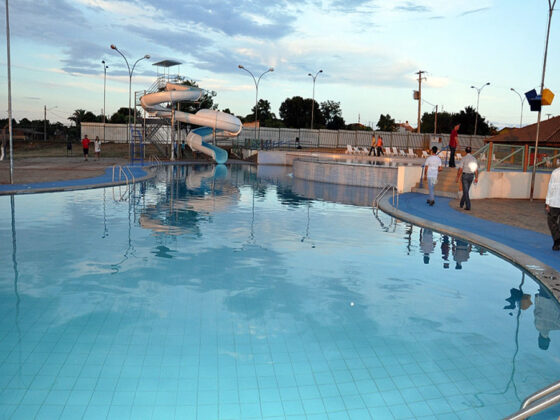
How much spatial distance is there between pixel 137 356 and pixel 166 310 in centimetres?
128

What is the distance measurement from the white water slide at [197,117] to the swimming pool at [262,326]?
27.0m

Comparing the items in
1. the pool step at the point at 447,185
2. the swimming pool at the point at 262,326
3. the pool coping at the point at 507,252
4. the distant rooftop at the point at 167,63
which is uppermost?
the distant rooftop at the point at 167,63

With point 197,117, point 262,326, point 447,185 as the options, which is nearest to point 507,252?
point 262,326

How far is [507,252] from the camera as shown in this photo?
9258 mm

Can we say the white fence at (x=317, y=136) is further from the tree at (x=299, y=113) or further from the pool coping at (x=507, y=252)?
the pool coping at (x=507, y=252)

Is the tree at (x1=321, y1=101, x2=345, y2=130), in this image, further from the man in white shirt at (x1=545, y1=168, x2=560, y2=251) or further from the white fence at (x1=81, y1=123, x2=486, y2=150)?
the man in white shirt at (x1=545, y1=168, x2=560, y2=251)

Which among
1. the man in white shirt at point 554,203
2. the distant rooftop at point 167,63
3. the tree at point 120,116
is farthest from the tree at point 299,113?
the man in white shirt at point 554,203

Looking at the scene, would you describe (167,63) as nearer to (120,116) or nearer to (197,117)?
(197,117)

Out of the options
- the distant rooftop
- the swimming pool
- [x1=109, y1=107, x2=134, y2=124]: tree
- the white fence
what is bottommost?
the swimming pool

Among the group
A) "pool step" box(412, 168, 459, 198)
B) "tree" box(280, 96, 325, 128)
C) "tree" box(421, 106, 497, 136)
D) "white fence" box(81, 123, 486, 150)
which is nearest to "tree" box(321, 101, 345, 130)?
"tree" box(280, 96, 325, 128)

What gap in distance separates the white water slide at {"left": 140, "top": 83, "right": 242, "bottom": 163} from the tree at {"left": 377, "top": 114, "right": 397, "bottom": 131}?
47.0 meters

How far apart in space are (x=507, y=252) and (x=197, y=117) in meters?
32.8

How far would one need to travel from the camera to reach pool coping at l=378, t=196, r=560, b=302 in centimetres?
754

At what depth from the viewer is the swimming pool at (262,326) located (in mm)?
4379
